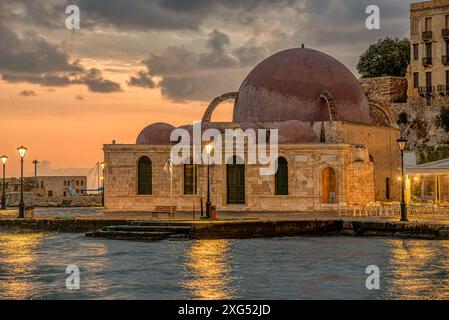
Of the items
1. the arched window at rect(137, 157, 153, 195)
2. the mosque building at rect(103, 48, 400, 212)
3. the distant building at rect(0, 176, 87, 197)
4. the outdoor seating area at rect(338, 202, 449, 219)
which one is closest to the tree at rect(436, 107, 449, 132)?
the mosque building at rect(103, 48, 400, 212)

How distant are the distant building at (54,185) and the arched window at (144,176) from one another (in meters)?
24.5

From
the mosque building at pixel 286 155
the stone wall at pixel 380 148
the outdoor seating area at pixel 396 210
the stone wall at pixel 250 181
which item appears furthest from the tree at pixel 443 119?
the outdoor seating area at pixel 396 210

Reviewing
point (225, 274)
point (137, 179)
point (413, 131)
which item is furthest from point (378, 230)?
point (413, 131)

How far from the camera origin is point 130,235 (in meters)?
30.4

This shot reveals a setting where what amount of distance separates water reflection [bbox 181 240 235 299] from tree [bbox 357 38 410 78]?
162 ft

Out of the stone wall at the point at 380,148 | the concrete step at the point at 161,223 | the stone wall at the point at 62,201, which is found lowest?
the concrete step at the point at 161,223

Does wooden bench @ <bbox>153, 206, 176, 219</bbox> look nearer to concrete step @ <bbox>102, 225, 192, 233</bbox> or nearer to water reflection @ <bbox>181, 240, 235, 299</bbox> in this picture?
concrete step @ <bbox>102, 225, 192, 233</bbox>

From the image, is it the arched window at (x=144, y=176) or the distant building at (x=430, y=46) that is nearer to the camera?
the arched window at (x=144, y=176)

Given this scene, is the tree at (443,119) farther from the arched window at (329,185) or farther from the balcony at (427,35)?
the arched window at (329,185)

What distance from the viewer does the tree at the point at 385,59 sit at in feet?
244

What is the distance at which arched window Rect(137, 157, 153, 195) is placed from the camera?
3931cm

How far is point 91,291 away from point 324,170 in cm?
2014

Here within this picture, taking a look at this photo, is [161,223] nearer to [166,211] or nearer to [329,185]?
[166,211]

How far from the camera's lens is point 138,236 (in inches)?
1188
